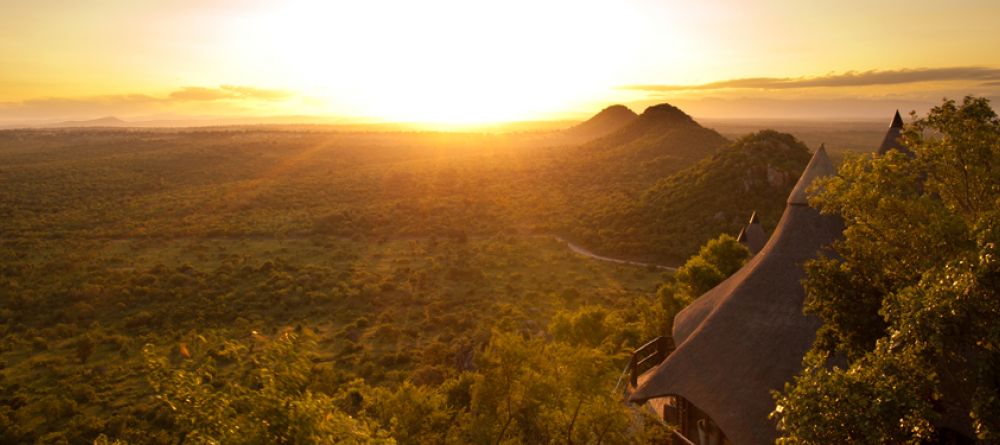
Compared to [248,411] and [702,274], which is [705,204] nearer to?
[702,274]

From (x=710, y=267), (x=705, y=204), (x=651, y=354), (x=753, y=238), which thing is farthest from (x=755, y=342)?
(x=705, y=204)

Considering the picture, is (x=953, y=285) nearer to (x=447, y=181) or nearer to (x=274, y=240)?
(x=274, y=240)

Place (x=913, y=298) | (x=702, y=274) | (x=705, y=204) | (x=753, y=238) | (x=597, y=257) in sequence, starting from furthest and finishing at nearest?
1. (x=705, y=204)
2. (x=597, y=257)
3. (x=753, y=238)
4. (x=702, y=274)
5. (x=913, y=298)

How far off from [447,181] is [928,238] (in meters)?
94.5

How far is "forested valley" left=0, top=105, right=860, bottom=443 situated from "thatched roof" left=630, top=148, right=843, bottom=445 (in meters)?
1.62

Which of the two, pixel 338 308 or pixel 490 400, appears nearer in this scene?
pixel 490 400

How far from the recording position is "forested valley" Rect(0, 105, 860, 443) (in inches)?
473

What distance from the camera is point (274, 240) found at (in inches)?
2416

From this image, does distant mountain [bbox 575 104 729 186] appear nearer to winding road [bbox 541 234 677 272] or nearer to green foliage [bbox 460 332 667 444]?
winding road [bbox 541 234 677 272]

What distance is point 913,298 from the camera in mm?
7129

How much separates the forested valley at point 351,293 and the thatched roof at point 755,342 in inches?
63.7

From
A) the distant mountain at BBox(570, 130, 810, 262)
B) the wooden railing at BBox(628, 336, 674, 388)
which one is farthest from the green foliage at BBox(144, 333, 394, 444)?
the distant mountain at BBox(570, 130, 810, 262)

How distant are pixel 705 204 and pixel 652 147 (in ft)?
189

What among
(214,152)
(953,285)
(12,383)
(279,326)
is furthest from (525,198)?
(214,152)
